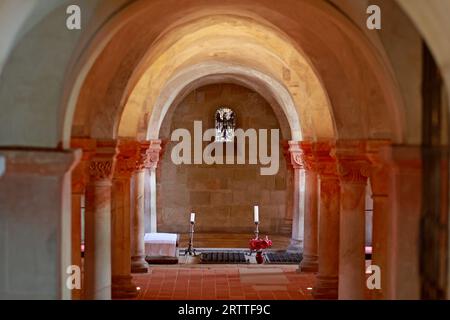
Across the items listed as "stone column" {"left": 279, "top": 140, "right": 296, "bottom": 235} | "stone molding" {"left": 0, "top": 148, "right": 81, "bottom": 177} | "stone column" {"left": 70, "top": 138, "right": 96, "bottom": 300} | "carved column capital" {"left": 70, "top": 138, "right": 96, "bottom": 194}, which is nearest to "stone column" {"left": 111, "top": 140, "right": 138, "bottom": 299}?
"stone column" {"left": 70, "top": 138, "right": 96, "bottom": 300}

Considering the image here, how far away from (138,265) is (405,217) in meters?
8.98

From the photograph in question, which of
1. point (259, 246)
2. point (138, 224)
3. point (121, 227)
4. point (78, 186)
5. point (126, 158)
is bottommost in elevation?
point (259, 246)

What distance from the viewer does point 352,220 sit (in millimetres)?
10477

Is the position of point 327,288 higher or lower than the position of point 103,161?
lower

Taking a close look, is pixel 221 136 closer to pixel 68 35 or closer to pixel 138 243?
pixel 138 243

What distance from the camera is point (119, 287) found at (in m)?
12.6

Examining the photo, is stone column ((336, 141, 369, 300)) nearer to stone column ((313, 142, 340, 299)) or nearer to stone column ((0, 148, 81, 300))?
stone column ((313, 142, 340, 299))

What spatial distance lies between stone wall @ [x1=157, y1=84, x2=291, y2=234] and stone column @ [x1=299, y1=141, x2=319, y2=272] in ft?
25.0

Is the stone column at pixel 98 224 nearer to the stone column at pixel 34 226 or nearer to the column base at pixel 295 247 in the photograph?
the stone column at pixel 34 226

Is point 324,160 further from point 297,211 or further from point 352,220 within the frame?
point 297,211

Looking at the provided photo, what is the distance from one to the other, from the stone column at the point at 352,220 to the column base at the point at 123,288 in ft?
12.5

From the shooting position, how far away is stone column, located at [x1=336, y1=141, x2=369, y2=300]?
10.4 metres

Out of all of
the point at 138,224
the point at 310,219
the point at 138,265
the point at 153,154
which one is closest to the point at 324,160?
the point at 310,219
